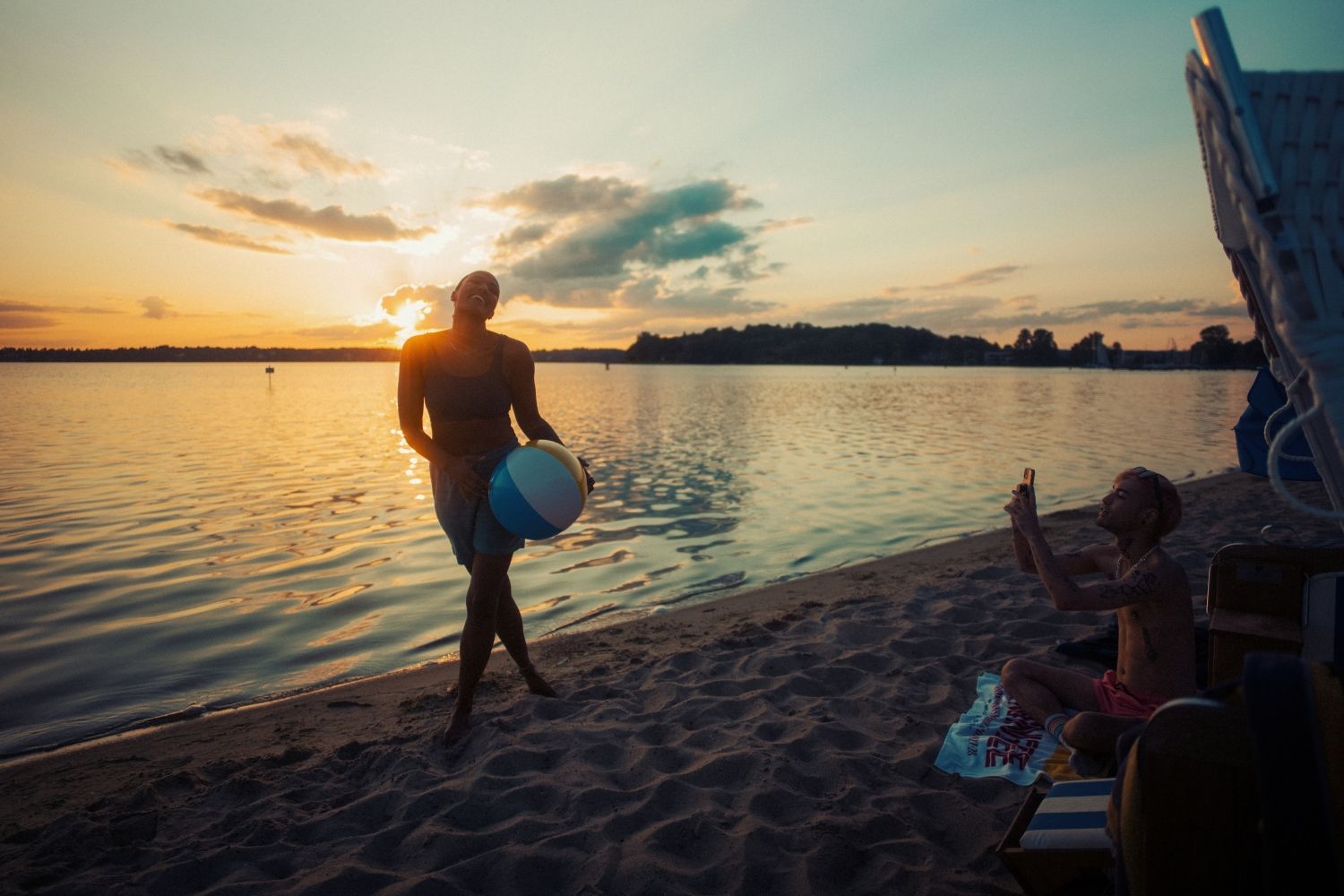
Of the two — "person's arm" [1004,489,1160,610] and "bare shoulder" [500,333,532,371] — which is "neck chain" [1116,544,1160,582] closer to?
"person's arm" [1004,489,1160,610]

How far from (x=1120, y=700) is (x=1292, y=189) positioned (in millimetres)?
2973

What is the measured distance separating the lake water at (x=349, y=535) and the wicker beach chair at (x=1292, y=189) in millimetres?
6587

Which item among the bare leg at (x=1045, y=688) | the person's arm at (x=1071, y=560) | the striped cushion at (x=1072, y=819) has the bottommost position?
the bare leg at (x=1045, y=688)

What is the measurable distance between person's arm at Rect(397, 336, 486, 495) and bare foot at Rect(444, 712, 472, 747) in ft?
4.90

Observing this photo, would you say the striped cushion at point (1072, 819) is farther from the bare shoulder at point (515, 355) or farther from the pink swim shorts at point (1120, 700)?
the bare shoulder at point (515, 355)

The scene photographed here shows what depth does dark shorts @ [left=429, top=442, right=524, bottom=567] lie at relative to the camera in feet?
14.4

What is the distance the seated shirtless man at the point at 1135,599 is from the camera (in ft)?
12.2

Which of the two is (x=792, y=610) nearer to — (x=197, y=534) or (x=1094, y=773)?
(x=1094, y=773)

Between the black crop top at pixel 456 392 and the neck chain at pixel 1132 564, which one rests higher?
the black crop top at pixel 456 392

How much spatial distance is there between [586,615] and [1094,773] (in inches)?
205

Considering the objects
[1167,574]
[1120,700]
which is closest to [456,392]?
[1167,574]

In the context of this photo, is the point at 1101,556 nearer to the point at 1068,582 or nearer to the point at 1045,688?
the point at 1068,582

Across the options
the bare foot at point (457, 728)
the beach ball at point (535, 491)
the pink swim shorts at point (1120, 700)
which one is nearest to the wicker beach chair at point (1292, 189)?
the pink swim shorts at point (1120, 700)

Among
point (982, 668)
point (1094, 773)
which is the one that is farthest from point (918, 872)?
point (982, 668)
